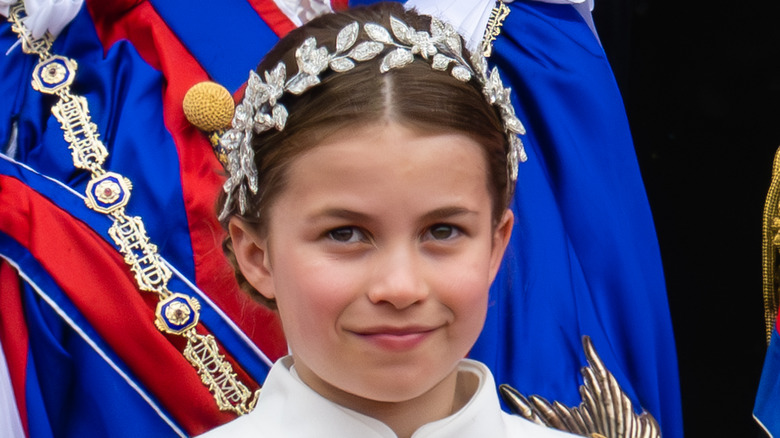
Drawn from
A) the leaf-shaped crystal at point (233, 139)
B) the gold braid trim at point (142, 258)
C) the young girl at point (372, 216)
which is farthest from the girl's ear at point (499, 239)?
the gold braid trim at point (142, 258)

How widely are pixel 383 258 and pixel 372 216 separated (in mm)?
33

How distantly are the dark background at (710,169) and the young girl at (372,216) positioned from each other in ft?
1.91

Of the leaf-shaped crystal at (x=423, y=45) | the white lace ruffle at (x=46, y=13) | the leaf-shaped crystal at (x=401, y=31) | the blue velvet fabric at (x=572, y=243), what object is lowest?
the blue velvet fabric at (x=572, y=243)

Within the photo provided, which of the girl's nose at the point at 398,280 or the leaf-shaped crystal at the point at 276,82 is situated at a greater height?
the leaf-shaped crystal at the point at 276,82

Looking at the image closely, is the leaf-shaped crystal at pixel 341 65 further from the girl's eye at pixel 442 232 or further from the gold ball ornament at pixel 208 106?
the gold ball ornament at pixel 208 106

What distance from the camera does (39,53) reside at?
125cm

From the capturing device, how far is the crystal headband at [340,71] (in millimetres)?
813

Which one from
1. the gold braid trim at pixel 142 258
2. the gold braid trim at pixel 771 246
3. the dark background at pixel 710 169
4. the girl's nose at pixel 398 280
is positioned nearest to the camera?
the girl's nose at pixel 398 280

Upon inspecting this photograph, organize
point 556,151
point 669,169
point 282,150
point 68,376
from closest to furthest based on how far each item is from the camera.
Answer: point 282,150 < point 68,376 < point 556,151 < point 669,169

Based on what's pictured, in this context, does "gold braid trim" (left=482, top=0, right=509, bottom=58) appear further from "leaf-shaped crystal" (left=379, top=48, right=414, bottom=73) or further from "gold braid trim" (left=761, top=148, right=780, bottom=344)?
"leaf-shaped crystal" (left=379, top=48, right=414, bottom=73)

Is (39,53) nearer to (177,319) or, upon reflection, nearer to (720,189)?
(177,319)

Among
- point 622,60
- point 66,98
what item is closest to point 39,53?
point 66,98

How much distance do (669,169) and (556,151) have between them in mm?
203

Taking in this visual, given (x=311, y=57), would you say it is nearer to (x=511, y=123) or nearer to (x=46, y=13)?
(x=511, y=123)
